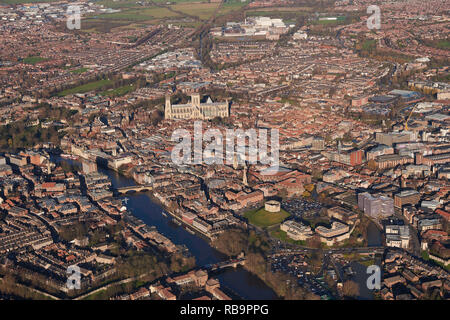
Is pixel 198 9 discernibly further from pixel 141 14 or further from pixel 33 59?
pixel 33 59

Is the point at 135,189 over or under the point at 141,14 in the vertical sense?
under

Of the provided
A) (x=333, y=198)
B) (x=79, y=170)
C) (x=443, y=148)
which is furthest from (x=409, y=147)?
(x=79, y=170)

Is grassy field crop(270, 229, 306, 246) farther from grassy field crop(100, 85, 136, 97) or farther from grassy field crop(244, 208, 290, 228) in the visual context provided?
grassy field crop(100, 85, 136, 97)

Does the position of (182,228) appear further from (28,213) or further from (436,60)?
(436,60)

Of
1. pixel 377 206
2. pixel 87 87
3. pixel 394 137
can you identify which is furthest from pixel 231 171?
pixel 87 87

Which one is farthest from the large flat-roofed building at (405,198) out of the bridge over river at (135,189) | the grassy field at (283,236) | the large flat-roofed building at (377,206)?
the bridge over river at (135,189)

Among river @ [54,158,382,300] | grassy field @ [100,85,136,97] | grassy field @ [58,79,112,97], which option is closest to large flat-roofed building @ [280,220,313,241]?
river @ [54,158,382,300]
